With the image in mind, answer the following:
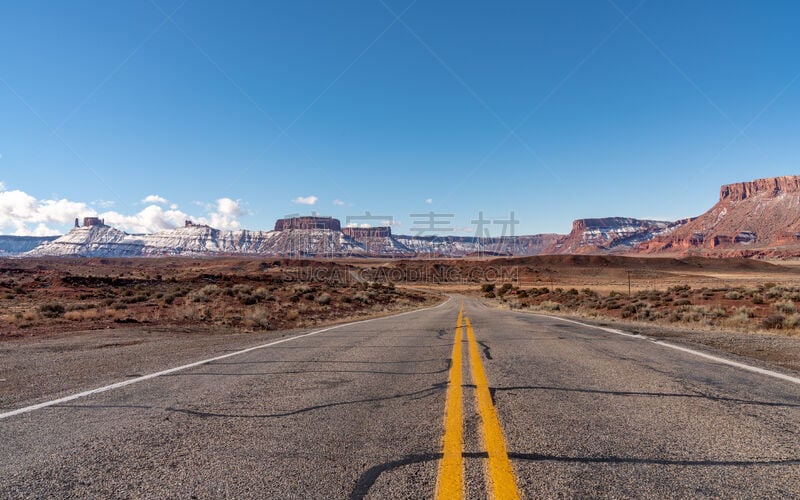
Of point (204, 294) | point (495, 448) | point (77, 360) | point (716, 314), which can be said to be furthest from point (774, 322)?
point (204, 294)

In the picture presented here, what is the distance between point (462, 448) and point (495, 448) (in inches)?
9.4

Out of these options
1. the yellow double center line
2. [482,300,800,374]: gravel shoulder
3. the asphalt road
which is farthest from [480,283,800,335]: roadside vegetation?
the yellow double center line

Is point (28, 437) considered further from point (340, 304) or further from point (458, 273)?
point (458, 273)

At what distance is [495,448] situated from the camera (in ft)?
10.8

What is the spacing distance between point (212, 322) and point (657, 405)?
664 inches

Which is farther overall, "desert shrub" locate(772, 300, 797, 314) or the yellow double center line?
"desert shrub" locate(772, 300, 797, 314)

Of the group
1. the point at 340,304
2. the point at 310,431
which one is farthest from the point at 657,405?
the point at 340,304

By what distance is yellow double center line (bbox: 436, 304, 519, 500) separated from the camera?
104 inches

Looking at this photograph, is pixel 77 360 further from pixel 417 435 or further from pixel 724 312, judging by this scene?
pixel 724 312

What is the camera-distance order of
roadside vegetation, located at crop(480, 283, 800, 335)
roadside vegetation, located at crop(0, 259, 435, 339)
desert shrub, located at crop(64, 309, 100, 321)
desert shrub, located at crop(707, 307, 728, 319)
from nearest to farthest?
1. roadside vegetation, located at crop(480, 283, 800, 335)
2. roadside vegetation, located at crop(0, 259, 435, 339)
3. desert shrub, located at crop(64, 309, 100, 321)
4. desert shrub, located at crop(707, 307, 728, 319)

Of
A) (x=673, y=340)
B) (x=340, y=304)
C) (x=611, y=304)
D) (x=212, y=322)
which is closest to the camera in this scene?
(x=673, y=340)

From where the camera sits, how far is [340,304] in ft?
102

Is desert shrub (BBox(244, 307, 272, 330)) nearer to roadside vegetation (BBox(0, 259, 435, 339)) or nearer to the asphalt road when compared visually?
roadside vegetation (BBox(0, 259, 435, 339))

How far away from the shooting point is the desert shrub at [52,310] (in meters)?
18.1
